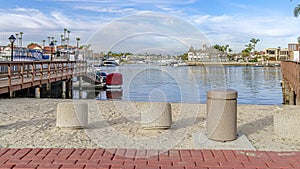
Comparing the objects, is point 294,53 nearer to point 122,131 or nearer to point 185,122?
point 185,122

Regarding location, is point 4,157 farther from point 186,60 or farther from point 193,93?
point 193,93

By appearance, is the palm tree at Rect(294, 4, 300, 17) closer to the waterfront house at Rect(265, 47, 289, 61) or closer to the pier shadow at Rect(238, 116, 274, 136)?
the pier shadow at Rect(238, 116, 274, 136)

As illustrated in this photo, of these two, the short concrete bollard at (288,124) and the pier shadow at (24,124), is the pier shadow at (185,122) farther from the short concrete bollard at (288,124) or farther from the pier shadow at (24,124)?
the pier shadow at (24,124)

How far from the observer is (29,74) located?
70.8ft

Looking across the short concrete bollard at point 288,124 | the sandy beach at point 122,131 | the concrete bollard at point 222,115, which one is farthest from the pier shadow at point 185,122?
the short concrete bollard at point 288,124

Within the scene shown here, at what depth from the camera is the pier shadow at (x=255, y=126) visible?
7.08 metres

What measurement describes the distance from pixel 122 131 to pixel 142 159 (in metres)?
2.25

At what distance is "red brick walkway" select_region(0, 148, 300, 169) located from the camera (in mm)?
4566

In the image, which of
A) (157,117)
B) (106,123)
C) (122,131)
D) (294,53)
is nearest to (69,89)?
(294,53)

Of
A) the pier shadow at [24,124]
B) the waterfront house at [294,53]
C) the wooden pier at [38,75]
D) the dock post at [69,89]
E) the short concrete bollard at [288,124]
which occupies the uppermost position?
the waterfront house at [294,53]

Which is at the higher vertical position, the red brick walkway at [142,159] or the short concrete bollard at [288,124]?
the short concrete bollard at [288,124]

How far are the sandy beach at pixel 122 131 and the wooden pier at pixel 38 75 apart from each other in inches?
270

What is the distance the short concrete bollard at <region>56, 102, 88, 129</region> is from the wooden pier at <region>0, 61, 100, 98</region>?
338 inches

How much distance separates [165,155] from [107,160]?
91cm
